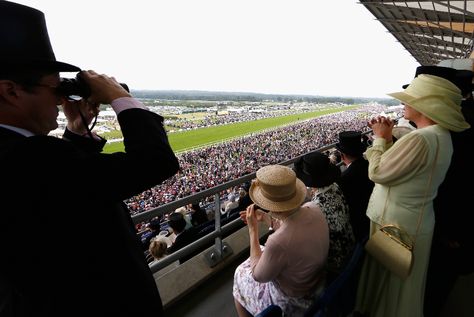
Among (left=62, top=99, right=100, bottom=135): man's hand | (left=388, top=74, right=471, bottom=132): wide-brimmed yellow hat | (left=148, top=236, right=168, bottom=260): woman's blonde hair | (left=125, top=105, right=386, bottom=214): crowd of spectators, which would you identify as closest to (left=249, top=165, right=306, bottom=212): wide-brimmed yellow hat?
(left=388, top=74, right=471, bottom=132): wide-brimmed yellow hat

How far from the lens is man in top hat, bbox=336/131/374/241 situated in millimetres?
2387

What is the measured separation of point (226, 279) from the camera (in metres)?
2.70

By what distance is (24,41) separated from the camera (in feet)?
2.43

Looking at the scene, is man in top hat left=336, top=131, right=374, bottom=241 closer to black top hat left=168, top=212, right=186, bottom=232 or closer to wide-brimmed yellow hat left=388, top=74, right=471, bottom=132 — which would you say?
wide-brimmed yellow hat left=388, top=74, right=471, bottom=132

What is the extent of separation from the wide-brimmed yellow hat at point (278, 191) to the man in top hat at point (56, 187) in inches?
36.0

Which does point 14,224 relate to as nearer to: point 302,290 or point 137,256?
point 137,256

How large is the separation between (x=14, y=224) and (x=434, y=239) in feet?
7.71

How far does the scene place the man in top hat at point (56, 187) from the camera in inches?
25.8

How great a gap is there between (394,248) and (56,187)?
1794mm

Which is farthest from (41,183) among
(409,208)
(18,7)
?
(409,208)

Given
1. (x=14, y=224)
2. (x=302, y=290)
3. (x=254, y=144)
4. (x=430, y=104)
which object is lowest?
(x=254, y=144)

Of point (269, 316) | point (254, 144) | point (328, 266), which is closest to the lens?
point (269, 316)

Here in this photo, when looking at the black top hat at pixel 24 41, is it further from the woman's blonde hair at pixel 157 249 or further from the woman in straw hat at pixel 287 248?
the woman's blonde hair at pixel 157 249

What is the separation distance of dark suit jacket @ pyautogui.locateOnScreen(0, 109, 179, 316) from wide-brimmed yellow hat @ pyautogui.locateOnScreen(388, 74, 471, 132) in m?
1.58
